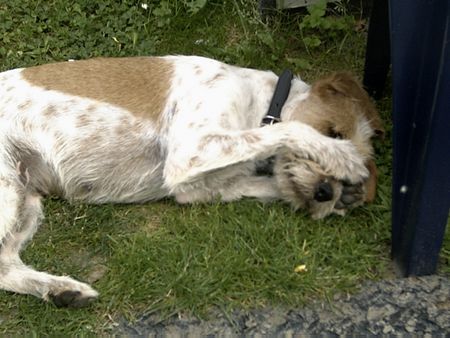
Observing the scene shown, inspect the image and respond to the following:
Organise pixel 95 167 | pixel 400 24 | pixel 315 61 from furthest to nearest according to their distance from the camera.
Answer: pixel 315 61 < pixel 95 167 < pixel 400 24

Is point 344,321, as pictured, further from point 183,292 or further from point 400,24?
point 400,24

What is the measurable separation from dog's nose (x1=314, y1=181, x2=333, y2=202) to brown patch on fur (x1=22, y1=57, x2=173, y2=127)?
1.07 meters

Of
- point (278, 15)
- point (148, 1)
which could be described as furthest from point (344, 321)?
point (148, 1)

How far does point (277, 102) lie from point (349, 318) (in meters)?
1.45

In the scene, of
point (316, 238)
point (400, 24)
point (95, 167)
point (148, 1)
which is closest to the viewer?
point (400, 24)

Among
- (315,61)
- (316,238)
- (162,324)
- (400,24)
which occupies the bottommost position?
(162,324)

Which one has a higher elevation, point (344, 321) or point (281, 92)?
point (281, 92)

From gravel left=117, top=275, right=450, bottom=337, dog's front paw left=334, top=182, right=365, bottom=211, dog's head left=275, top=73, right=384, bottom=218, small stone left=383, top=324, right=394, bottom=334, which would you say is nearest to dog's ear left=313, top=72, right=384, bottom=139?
dog's head left=275, top=73, right=384, bottom=218

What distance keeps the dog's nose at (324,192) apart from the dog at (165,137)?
0.05 metres

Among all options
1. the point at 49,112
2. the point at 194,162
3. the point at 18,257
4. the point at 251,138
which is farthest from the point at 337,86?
the point at 18,257

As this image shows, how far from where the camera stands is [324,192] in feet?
12.5

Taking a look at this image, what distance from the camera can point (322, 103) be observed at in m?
4.18

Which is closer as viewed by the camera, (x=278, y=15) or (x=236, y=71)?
(x=236, y=71)

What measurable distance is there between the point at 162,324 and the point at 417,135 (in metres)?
1.54
